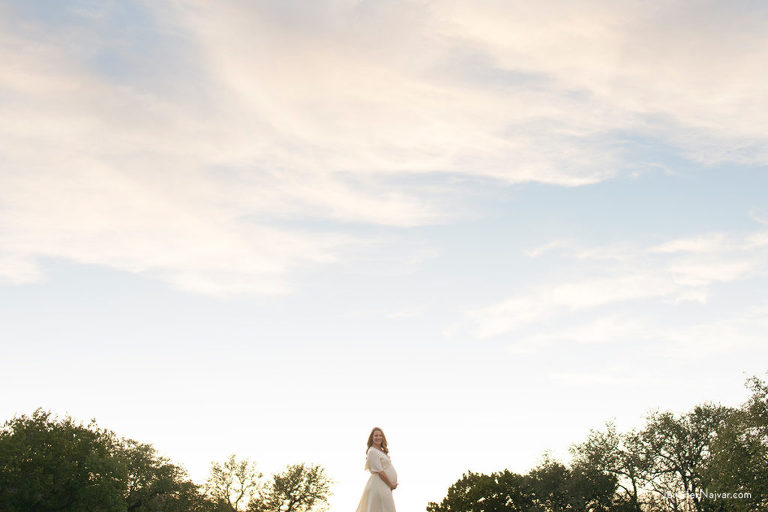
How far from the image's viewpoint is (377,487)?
49.6 feet

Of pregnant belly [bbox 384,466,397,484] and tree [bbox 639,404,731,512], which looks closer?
pregnant belly [bbox 384,466,397,484]

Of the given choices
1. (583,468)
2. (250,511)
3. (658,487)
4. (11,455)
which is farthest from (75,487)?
(658,487)

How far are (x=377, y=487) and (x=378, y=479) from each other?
0.22 meters

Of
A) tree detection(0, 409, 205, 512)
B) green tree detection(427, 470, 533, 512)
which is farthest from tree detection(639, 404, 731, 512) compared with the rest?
tree detection(0, 409, 205, 512)

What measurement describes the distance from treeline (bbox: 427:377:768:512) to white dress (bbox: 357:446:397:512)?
45586mm

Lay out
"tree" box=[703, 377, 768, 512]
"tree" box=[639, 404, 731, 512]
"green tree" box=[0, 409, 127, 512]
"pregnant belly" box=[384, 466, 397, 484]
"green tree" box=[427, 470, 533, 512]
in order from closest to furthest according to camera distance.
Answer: "pregnant belly" box=[384, 466, 397, 484] < "tree" box=[703, 377, 768, 512] < "green tree" box=[0, 409, 127, 512] < "tree" box=[639, 404, 731, 512] < "green tree" box=[427, 470, 533, 512]

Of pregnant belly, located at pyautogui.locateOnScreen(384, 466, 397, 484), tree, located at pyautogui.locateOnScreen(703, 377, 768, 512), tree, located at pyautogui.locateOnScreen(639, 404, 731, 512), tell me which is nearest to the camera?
pregnant belly, located at pyautogui.locateOnScreen(384, 466, 397, 484)

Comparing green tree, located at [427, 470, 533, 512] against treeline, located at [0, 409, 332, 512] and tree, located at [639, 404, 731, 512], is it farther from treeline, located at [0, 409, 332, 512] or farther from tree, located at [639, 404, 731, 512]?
treeline, located at [0, 409, 332, 512]

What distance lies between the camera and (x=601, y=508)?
243 feet

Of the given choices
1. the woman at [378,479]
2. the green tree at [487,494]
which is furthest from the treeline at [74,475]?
the woman at [378,479]

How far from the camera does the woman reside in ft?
49.1

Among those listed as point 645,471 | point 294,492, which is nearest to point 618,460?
point 645,471

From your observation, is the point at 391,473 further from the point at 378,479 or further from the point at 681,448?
the point at 681,448

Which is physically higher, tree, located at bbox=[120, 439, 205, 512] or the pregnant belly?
tree, located at bbox=[120, 439, 205, 512]
